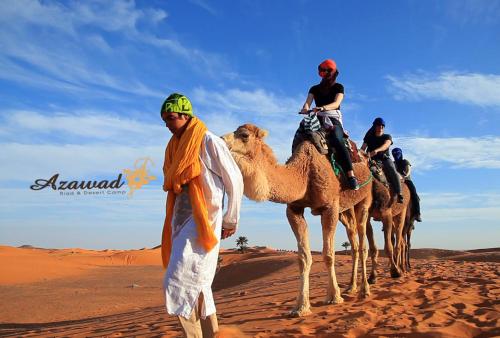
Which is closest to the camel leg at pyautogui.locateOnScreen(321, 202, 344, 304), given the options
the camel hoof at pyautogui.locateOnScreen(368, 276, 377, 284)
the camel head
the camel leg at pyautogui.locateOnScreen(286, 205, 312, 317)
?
the camel leg at pyautogui.locateOnScreen(286, 205, 312, 317)

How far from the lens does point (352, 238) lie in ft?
25.2

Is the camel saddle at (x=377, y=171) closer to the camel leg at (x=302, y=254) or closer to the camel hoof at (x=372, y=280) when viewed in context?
the camel hoof at (x=372, y=280)

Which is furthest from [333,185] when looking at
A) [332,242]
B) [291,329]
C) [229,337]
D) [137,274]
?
[137,274]

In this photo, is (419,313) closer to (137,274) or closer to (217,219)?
(217,219)

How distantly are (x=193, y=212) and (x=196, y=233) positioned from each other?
162mm

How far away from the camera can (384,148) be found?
9.08 meters

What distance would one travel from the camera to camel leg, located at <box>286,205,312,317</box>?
5801mm

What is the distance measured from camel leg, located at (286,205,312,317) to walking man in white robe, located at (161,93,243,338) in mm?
2413

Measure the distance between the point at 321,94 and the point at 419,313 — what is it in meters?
3.36

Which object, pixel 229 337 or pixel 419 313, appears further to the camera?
pixel 419 313

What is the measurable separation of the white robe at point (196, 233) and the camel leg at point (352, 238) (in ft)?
14.7

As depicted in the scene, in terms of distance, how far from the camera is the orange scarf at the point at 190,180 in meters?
3.42

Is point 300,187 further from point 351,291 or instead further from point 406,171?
point 406,171

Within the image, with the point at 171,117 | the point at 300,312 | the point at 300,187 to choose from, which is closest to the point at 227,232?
the point at 171,117
